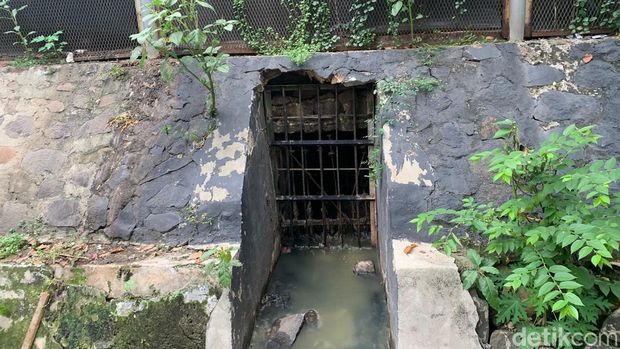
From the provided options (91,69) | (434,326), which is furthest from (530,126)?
(91,69)

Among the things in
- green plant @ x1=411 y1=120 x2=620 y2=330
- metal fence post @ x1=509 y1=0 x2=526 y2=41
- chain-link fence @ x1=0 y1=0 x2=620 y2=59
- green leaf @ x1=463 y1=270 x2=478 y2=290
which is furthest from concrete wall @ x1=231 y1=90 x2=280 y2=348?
metal fence post @ x1=509 y1=0 x2=526 y2=41

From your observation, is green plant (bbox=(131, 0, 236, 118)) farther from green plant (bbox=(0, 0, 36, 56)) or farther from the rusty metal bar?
green plant (bbox=(0, 0, 36, 56))

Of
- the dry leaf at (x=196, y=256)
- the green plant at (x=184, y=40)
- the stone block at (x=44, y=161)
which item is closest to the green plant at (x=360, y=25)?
the green plant at (x=184, y=40)

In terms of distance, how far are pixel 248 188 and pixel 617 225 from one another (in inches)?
97.7

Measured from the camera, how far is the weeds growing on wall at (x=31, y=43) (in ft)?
14.7

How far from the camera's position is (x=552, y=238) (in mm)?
2529

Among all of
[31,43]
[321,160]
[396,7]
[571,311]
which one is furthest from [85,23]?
[571,311]

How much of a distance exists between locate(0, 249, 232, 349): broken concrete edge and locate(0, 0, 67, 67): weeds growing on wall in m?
2.54

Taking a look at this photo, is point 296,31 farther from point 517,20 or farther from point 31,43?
point 31,43

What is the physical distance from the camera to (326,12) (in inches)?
167

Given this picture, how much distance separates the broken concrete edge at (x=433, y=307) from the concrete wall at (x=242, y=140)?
1.11ft

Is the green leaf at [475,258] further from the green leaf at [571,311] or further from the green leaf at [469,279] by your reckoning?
the green leaf at [571,311]

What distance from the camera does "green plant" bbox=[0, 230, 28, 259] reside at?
321 cm

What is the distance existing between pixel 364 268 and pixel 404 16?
2490mm
